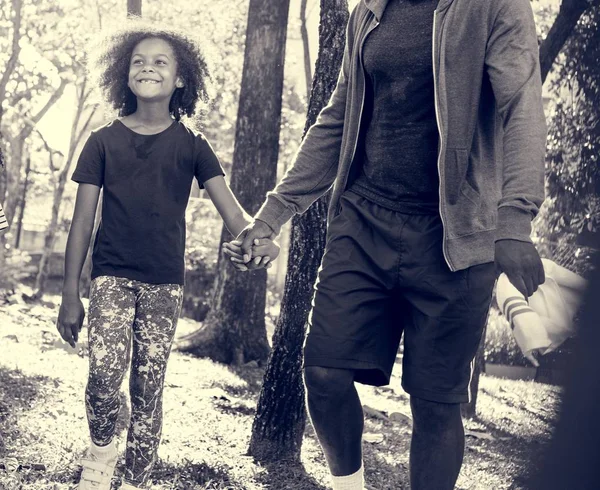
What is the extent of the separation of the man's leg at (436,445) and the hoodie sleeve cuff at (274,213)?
3.03ft

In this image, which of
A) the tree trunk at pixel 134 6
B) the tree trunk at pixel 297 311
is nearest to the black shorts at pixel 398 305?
the tree trunk at pixel 297 311

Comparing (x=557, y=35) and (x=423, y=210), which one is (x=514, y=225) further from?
(x=557, y=35)

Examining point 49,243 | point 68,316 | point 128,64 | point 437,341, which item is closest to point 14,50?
point 49,243

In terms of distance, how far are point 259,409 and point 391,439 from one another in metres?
1.89

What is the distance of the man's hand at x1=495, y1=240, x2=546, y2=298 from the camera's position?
2.89 meters

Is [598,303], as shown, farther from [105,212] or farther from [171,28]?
[171,28]

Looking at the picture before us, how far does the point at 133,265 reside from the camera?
4.09 metres

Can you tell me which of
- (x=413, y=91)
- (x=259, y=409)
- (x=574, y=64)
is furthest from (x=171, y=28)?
(x=574, y=64)

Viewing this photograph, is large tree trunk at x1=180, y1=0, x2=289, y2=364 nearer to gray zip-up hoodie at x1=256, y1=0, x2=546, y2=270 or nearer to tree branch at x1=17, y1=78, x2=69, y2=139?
gray zip-up hoodie at x1=256, y1=0, x2=546, y2=270

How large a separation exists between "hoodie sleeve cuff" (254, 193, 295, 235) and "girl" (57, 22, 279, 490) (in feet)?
1.73

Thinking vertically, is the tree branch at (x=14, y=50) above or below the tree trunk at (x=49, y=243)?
above

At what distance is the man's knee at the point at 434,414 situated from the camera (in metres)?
3.26

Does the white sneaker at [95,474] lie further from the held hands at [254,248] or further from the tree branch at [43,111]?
the tree branch at [43,111]

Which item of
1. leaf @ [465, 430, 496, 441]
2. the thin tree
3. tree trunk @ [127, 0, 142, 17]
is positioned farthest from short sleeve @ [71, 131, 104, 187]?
the thin tree
